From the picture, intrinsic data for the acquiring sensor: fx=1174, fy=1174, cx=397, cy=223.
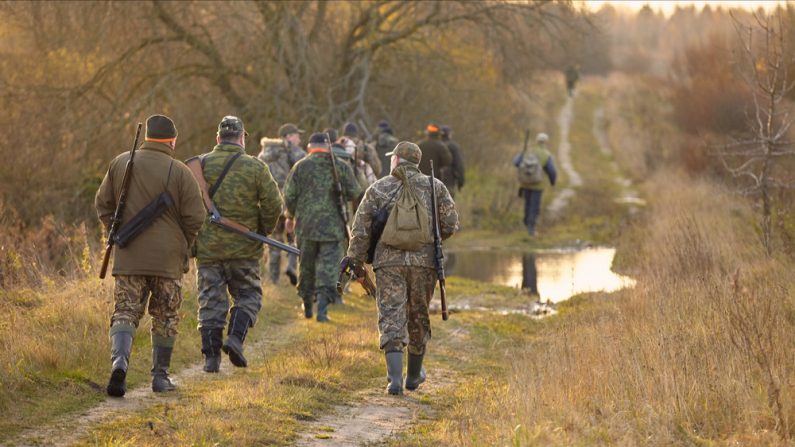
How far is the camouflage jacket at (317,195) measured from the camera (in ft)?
40.9

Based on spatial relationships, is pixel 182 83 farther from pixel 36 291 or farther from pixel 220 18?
pixel 36 291

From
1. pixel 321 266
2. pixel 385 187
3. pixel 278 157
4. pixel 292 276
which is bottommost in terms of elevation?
pixel 292 276

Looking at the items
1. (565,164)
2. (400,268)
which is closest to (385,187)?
(400,268)

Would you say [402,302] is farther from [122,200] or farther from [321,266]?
[321,266]

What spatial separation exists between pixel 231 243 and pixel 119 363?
186 centimetres

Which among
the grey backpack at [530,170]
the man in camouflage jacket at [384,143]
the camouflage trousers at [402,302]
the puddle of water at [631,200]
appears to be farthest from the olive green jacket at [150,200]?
the puddle of water at [631,200]

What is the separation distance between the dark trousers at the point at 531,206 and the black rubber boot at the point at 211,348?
1380 centimetres

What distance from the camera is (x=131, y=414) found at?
7.66m

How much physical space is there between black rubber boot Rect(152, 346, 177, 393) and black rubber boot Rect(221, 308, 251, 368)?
88 cm

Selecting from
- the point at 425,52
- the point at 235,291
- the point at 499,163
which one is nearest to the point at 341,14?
the point at 425,52

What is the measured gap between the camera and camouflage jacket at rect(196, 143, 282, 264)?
9.67 meters

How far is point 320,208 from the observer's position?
40.9 feet

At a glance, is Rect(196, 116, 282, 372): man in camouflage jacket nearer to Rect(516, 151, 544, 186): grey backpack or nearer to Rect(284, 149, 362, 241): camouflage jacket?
Rect(284, 149, 362, 241): camouflage jacket

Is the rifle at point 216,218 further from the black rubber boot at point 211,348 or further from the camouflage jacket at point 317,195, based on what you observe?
the camouflage jacket at point 317,195
